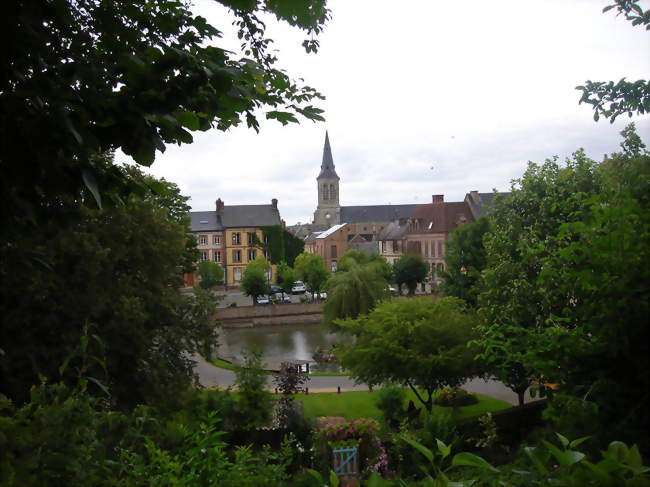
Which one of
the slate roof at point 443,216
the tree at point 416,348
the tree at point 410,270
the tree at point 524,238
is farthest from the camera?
the slate roof at point 443,216

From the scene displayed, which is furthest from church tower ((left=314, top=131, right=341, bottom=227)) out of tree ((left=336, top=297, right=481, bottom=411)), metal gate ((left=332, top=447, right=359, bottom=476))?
metal gate ((left=332, top=447, right=359, bottom=476))

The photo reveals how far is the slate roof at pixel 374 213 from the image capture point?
10275 centimetres

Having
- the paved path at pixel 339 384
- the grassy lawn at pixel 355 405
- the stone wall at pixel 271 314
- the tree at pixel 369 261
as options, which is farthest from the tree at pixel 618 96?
the stone wall at pixel 271 314

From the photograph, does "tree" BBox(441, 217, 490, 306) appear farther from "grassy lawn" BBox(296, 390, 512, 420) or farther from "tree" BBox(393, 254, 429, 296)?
"tree" BBox(393, 254, 429, 296)

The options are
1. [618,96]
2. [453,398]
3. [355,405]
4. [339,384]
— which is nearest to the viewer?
[618,96]

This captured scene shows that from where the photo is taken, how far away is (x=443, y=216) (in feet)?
184

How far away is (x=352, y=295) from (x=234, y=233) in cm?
3214

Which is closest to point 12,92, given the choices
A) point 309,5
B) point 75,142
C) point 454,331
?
point 75,142

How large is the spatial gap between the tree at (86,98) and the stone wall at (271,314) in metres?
42.2

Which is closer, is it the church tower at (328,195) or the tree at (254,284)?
the tree at (254,284)

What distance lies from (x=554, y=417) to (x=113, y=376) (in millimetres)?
11627

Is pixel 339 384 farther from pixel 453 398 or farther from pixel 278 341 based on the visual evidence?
pixel 278 341

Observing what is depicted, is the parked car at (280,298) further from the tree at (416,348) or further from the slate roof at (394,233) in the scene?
the tree at (416,348)

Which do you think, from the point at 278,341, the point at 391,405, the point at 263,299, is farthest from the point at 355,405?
the point at 263,299
